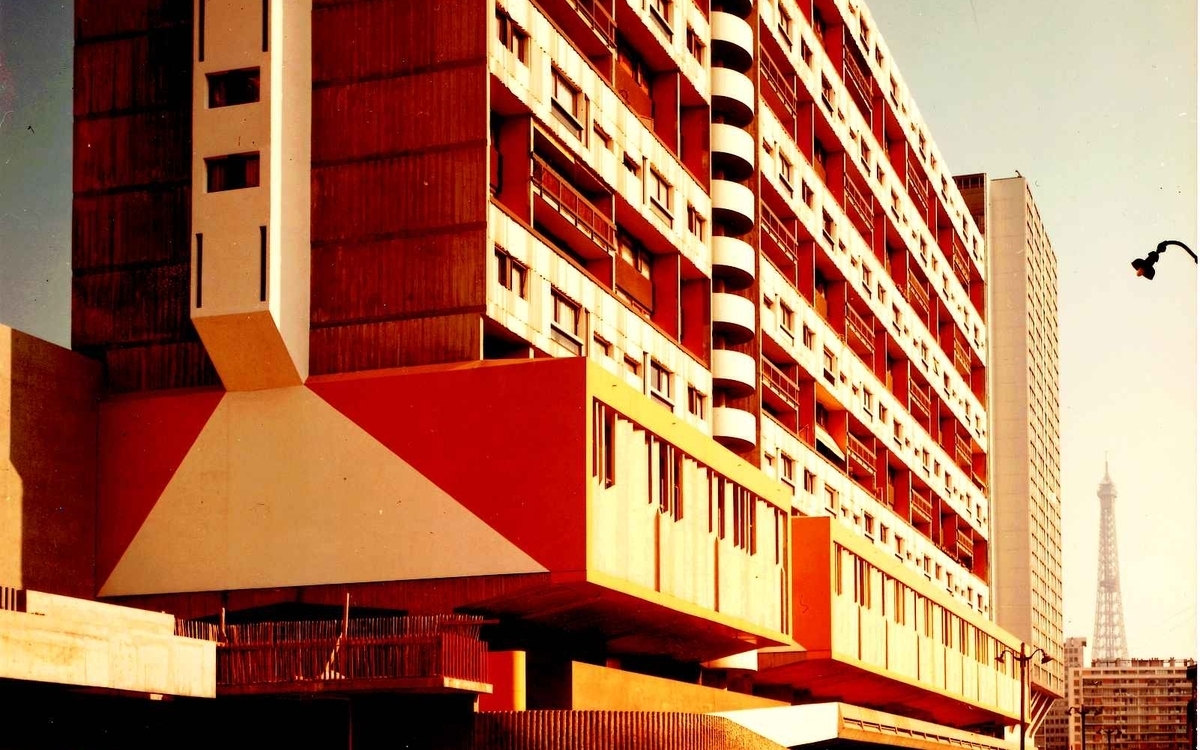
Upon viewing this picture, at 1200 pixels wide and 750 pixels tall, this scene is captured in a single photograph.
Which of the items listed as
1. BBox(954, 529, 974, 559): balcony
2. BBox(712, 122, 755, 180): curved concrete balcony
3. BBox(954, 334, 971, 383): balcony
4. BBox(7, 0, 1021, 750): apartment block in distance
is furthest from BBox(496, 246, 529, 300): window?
BBox(954, 334, 971, 383): balcony

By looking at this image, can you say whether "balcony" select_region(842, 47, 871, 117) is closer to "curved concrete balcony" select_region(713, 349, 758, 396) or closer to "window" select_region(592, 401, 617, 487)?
"curved concrete balcony" select_region(713, 349, 758, 396)

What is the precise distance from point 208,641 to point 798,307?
117 ft

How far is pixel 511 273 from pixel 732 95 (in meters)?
18.6

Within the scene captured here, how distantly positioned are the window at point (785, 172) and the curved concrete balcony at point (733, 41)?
180 inches

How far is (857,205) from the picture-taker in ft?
260

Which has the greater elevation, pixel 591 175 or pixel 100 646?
pixel 591 175

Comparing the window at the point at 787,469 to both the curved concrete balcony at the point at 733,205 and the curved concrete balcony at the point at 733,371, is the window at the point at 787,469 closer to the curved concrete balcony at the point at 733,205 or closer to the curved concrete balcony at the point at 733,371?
the curved concrete balcony at the point at 733,371

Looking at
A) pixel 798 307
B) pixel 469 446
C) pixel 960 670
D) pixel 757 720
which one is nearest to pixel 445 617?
pixel 469 446

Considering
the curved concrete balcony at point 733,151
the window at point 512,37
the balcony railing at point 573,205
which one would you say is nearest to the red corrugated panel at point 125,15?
the window at point 512,37

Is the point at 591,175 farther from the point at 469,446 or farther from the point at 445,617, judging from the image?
the point at 445,617

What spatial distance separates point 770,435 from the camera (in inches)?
2502

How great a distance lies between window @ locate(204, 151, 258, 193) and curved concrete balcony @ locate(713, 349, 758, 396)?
20.0 m

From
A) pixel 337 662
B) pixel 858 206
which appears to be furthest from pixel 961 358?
pixel 337 662

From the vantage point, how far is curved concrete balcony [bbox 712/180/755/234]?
196 ft
